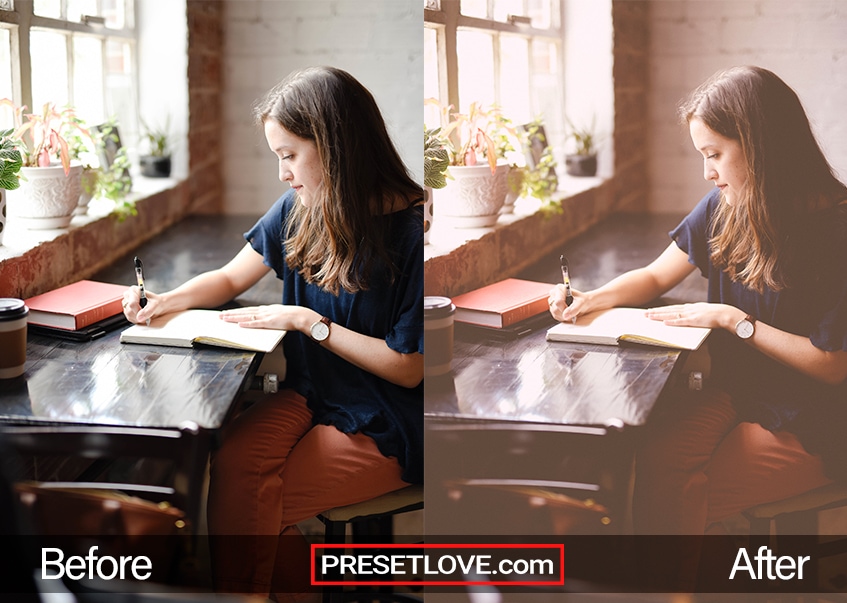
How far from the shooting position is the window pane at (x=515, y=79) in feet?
5.70

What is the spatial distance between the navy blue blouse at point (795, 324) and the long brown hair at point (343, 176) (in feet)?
2.00

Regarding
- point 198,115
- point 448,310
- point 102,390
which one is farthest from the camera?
point 198,115

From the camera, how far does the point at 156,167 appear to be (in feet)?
6.47

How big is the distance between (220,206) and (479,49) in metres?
0.68

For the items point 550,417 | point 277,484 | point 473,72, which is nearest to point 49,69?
point 473,72

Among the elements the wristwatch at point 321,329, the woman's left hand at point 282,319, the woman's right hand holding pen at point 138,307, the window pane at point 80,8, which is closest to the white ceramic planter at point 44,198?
the woman's right hand holding pen at point 138,307

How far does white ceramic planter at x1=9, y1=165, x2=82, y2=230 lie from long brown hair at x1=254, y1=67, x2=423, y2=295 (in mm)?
483

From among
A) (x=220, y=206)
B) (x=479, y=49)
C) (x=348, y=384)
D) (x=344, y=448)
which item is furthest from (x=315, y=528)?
(x=479, y=49)

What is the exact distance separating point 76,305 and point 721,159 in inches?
53.9

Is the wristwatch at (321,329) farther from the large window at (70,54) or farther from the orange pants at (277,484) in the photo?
the large window at (70,54)

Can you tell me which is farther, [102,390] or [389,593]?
[389,593]

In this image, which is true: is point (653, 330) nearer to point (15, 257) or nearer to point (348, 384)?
point (348, 384)

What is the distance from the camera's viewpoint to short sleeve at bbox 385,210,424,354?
1799 millimetres

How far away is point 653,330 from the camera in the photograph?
5.70 ft
